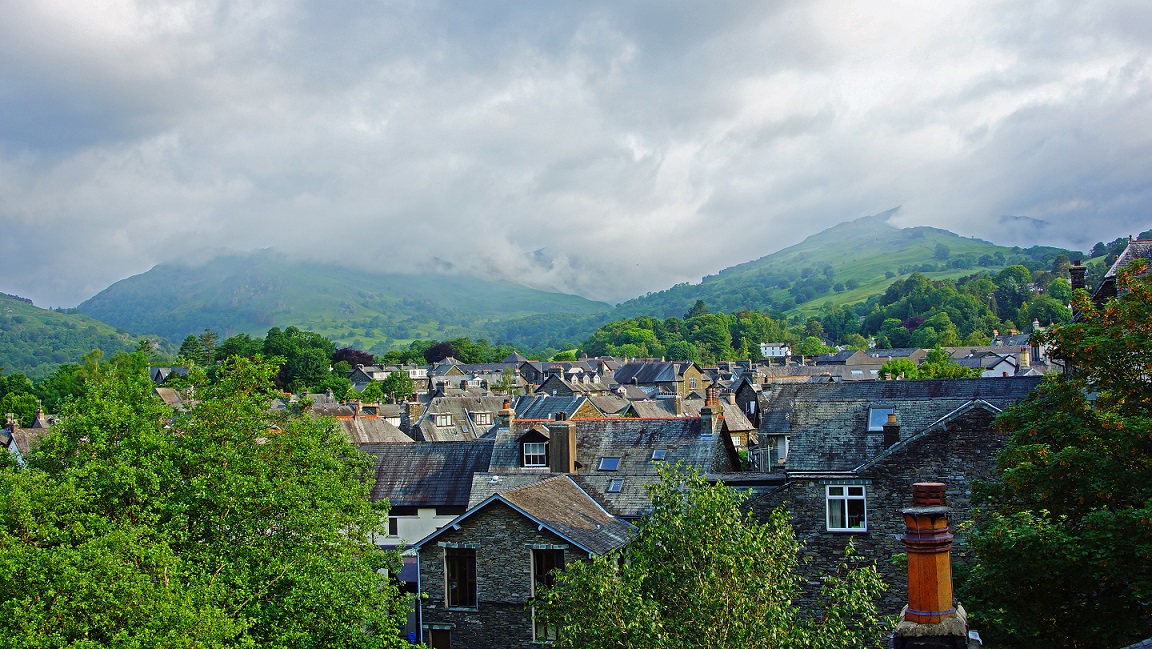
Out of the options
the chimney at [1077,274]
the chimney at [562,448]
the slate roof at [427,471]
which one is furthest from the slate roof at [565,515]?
the chimney at [1077,274]

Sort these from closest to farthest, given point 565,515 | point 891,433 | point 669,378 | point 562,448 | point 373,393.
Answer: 1. point 565,515
2. point 891,433
3. point 562,448
4. point 373,393
5. point 669,378

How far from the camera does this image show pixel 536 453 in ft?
128

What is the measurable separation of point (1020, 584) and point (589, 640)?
842cm

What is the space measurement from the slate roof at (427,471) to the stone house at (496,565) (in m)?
9.81

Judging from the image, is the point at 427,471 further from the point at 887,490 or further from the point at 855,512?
the point at 887,490

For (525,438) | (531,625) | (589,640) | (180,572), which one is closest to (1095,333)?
(589,640)

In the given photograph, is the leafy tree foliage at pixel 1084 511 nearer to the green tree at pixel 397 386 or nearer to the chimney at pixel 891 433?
the chimney at pixel 891 433

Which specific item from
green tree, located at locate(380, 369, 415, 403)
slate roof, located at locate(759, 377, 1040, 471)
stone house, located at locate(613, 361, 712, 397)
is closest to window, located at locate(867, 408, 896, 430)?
slate roof, located at locate(759, 377, 1040, 471)

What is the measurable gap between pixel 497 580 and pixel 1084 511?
16809 mm

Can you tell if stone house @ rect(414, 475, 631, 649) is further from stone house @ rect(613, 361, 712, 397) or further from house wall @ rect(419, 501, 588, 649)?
stone house @ rect(613, 361, 712, 397)

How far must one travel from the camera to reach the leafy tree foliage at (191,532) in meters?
18.0

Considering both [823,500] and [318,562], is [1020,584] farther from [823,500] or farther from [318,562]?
[318,562]

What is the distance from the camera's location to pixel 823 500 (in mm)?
25828

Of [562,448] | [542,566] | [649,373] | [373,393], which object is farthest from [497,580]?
[649,373]
